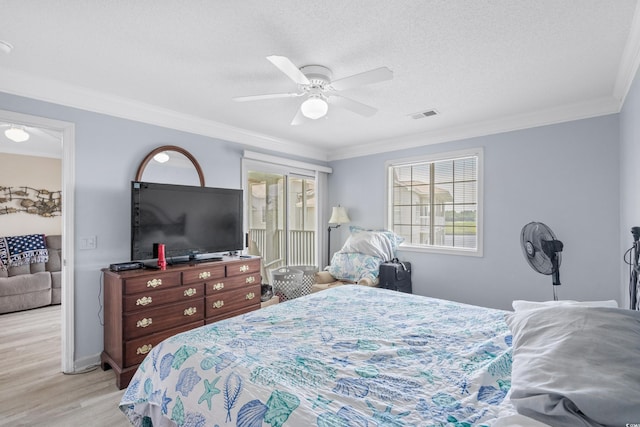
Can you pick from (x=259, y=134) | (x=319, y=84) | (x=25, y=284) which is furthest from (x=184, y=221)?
(x=25, y=284)

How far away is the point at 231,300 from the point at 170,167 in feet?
5.05

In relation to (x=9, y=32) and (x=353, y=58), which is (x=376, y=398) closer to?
(x=353, y=58)

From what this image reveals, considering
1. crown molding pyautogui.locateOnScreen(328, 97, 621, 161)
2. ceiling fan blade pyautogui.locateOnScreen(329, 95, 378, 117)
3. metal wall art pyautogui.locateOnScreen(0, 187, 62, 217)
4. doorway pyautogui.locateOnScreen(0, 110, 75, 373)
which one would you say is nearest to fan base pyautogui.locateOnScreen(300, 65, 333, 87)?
ceiling fan blade pyautogui.locateOnScreen(329, 95, 378, 117)

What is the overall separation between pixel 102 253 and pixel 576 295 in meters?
4.57

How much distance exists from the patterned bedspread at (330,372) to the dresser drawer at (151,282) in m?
1.02

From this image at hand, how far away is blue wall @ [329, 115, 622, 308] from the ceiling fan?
6.59 ft

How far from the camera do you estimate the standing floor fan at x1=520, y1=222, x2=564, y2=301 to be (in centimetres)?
231

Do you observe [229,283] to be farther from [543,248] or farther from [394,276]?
[543,248]

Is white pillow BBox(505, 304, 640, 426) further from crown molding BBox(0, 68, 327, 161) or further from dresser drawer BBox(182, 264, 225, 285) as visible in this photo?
crown molding BBox(0, 68, 327, 161)

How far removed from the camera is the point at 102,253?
2.80 meters

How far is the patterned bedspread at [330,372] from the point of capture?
3.27 feet

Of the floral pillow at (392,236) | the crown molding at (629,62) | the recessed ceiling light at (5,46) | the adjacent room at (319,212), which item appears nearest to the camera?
the adjacent room at (319,212)

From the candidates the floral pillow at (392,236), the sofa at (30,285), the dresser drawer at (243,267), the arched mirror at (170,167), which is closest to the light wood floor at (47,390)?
the sofa at (30,285)

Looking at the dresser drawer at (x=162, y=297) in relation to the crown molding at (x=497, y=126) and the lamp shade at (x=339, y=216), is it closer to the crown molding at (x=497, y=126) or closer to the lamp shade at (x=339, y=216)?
the lamp shade at (x=339, y=216)
